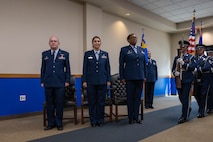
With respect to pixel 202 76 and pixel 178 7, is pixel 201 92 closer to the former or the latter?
pixel 202 76

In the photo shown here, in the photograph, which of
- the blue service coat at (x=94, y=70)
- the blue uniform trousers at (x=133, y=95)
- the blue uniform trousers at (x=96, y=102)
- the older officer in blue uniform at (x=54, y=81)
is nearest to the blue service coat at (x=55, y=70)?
the older officer in blue uniform at (x=54, y=81)

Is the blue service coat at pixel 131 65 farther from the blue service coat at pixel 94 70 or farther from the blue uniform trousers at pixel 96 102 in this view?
the blue uniform trousers at pixel 96 102

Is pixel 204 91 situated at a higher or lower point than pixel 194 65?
lower

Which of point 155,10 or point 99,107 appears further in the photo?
point 155,10

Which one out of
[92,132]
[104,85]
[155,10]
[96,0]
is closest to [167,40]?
[155,10]

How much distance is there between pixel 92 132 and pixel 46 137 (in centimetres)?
65

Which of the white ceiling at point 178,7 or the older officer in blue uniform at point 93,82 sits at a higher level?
the white ceiling at point 178,7

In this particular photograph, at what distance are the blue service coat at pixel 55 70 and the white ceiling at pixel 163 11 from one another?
9.41ft

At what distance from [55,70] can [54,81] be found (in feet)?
0.58

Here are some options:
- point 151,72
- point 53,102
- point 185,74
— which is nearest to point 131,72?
point 185,74

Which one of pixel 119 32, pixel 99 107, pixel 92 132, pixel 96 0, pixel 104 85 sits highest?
pixel 96 0

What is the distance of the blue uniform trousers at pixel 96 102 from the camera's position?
136 inches

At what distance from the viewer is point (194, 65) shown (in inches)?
141

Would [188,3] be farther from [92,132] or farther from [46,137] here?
[46,137]
